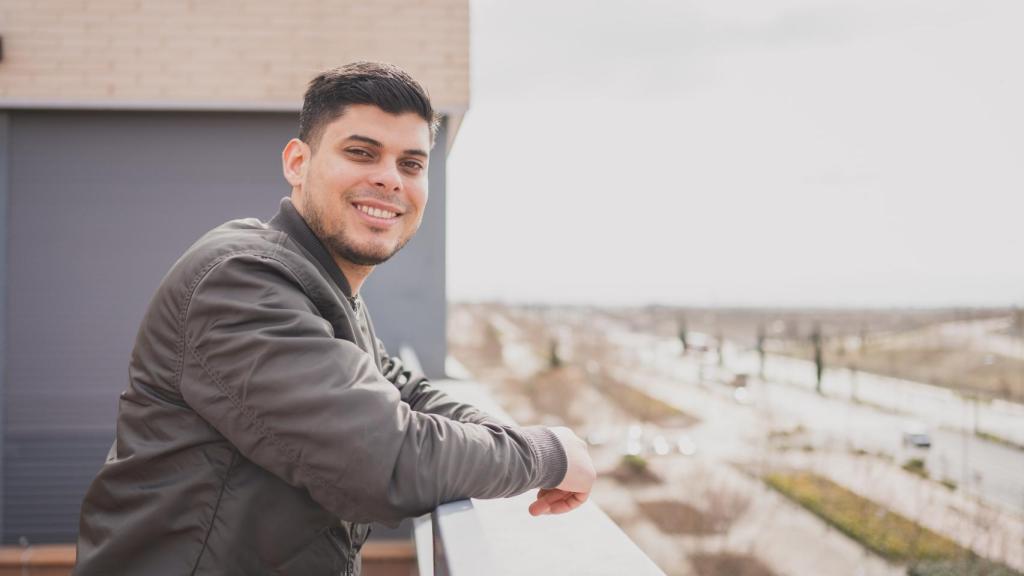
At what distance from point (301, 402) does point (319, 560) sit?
0.33 metres

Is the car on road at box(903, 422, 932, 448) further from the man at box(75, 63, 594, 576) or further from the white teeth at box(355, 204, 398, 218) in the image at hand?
the man at box(75, 63, 594, 576)

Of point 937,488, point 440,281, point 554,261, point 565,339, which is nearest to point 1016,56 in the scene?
point 937,488

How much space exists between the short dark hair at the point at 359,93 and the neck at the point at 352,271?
0.22 meters

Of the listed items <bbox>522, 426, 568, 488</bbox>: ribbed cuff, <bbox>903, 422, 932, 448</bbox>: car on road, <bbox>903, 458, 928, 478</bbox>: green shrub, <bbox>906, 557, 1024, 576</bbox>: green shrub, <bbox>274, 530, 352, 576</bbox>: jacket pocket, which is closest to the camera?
<bbox>274, 530, 352, 576</bbox>: jacket pocket

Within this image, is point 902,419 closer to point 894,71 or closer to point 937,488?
point 937,488

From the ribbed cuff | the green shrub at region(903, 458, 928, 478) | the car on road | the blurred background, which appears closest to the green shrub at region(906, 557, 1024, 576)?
the blurred background

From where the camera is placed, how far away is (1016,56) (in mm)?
54406

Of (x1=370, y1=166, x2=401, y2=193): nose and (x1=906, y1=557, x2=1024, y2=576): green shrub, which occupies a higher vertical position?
(x1=370, y1=166, x2=401, y2=193): nose

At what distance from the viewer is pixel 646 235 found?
4518 inches

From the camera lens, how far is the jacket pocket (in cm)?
110

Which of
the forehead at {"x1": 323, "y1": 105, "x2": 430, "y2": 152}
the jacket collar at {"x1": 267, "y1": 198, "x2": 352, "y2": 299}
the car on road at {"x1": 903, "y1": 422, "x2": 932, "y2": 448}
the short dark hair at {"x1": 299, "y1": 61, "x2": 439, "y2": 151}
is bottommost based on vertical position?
the car on road at {"x1": 903, "y1": 422, "x2": 932, "y2": 448}

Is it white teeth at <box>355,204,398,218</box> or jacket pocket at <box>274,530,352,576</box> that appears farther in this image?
white teeth at <box>355,204,398,218</box>

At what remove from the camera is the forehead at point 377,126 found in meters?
1.31

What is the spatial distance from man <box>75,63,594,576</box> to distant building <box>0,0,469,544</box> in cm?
308
